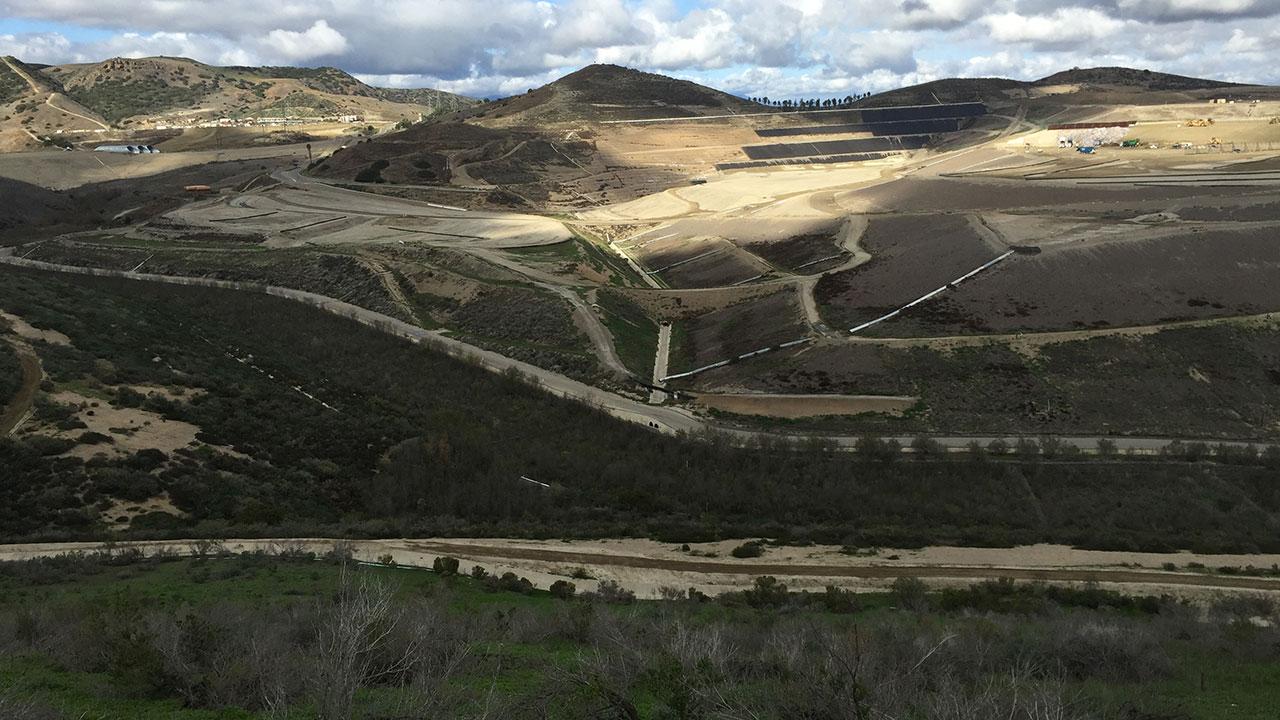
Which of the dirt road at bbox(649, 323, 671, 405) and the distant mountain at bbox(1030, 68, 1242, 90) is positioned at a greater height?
the distant mountain at bbox(1030, 68, 1242, 90)

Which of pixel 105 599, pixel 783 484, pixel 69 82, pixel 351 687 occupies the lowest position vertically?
pixel 783 484

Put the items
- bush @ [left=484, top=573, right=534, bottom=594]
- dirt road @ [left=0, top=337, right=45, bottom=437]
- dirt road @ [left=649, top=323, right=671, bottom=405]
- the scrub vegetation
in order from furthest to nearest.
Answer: dirt road @ [left=649, top=323, right=671, bottom=405], dirt road @ [left=0, top=337, right=45, bottom=437], the scrub vegetation, bush @ [left=484, top=573, right=534, bottom=594]

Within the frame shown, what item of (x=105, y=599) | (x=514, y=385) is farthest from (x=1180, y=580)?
(x=514, y=385)

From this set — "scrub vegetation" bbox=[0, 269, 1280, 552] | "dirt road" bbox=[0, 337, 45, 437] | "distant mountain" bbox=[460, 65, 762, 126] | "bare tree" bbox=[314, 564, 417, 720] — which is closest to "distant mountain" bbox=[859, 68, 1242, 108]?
"distant mountain" bbox=[460, 65, 762, 126]

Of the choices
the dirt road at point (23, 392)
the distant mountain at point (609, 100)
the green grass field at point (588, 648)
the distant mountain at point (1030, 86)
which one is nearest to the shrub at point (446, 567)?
the green grass field at point (588, 648)

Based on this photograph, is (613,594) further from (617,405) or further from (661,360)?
(661,360)

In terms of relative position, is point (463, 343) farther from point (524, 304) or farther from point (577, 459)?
point (577, 459)

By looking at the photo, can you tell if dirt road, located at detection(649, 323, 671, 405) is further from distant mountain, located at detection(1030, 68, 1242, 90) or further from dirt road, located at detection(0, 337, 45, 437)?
distant mountain, located at detection(1030, 68, 1242, 90)
